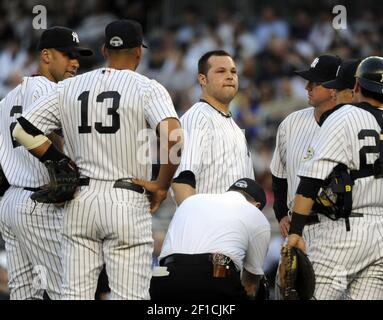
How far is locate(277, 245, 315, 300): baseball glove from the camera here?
21.9ft

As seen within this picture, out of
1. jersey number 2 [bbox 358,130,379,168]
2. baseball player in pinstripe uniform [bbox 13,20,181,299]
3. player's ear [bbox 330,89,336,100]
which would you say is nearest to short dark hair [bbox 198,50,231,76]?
player's ear [bbox 330,89,336,100]

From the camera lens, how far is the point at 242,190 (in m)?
7.20

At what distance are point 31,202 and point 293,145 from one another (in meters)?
1.92

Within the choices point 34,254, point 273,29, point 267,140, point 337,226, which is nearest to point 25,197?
point 34,254

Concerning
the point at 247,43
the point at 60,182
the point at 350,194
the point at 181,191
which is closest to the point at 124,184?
the point at 60,182

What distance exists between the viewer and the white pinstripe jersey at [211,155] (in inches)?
314

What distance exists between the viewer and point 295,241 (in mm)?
6734

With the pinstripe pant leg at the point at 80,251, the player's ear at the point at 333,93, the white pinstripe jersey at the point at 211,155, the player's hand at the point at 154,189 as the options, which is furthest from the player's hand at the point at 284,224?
the pinstripe pant leg at the point at 80,251

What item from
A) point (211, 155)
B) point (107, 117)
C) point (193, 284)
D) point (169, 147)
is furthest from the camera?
point (211, 155)

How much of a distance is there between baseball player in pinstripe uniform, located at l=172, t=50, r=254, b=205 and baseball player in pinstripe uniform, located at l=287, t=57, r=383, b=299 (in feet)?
4.07

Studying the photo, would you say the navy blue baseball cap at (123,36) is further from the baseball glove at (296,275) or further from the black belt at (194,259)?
the baseball glove at (296,275)

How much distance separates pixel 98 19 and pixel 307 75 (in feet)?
36.9

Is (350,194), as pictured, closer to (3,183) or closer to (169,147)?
(169,147)

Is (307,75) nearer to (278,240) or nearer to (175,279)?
(175,279)
